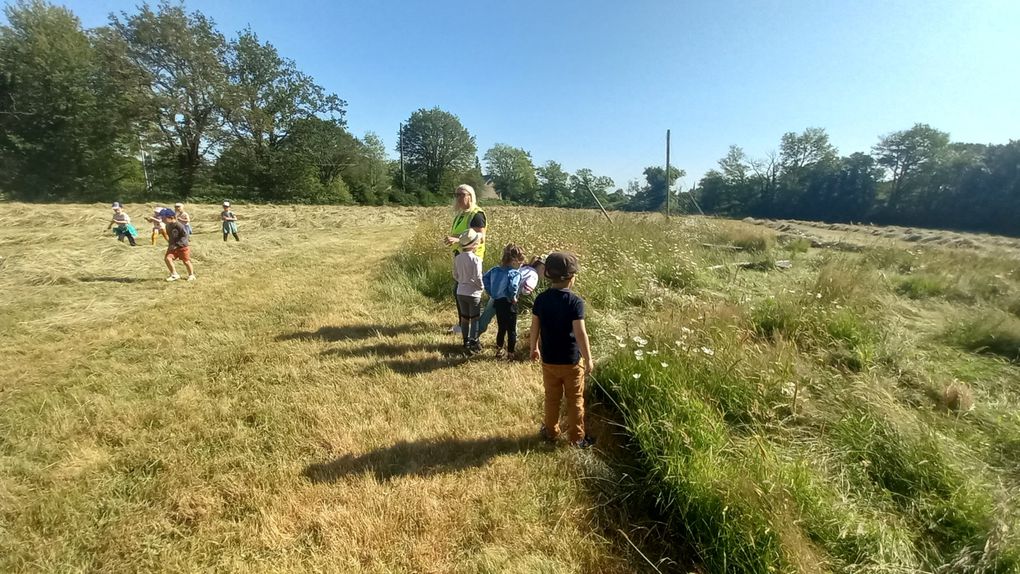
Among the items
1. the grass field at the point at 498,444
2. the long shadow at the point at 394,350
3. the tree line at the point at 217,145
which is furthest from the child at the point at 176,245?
the tree line at the point at 217,145

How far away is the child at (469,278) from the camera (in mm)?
4387

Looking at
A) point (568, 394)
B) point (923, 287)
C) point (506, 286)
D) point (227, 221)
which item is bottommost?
point (568, 394)

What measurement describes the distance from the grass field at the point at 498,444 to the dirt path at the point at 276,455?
0.02 metres

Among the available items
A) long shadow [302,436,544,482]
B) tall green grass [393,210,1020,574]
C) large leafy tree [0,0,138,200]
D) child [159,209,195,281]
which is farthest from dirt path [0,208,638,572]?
large leafy tree [0,0,138,200]

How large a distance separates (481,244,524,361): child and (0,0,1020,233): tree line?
13.8 meters

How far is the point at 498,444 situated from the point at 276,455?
66.7 inches

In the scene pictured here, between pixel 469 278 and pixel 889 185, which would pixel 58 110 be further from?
pixel 889 185

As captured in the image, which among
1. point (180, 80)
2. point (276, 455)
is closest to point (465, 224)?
point (276, 455)

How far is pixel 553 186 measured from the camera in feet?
190

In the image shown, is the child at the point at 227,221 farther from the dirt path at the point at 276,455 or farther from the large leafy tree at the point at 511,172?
the large leafy tree at the point at 511,172

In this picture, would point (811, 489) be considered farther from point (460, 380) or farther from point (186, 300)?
point (186, 300)

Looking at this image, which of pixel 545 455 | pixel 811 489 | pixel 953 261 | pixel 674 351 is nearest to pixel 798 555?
pixel 811 489

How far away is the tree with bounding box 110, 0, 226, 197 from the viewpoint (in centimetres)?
2739

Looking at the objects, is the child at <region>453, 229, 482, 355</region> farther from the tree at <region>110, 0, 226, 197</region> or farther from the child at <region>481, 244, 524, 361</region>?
the tree at <region>110, 0, 226, 197</region>
